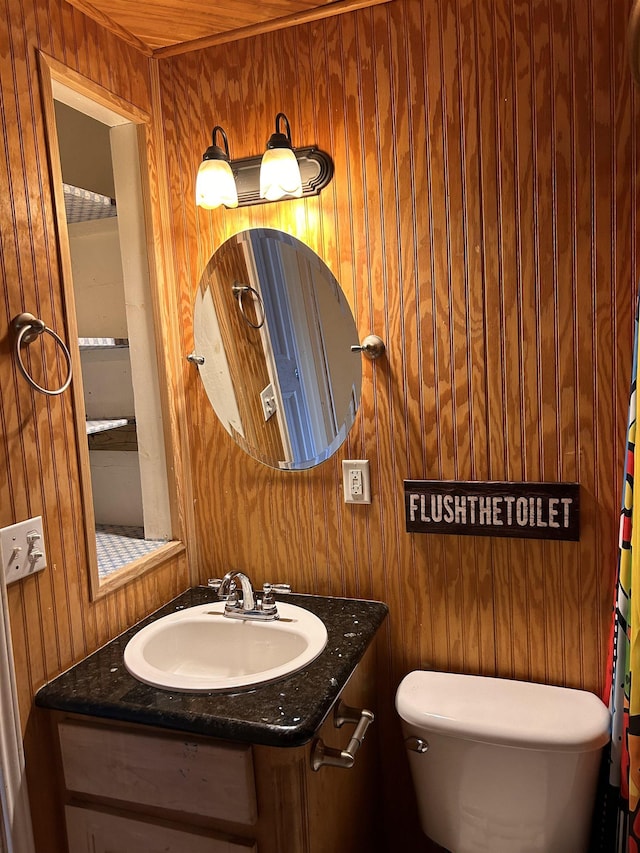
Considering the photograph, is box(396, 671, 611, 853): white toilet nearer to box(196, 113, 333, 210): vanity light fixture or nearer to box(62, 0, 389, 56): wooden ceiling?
box(196, 113, 333, 210): vanity light fixture

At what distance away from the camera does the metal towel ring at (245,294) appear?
1.72 meters

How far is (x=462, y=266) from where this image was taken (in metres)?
1.54

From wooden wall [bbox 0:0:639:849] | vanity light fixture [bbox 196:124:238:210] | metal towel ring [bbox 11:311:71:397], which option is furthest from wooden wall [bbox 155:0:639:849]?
metal towel ring [bbox 11:311:71:397]

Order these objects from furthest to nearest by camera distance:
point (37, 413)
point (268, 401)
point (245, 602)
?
point (268, 401)
point (245, 602)
point (37, 413)

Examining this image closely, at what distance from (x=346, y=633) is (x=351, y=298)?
79 centimetres

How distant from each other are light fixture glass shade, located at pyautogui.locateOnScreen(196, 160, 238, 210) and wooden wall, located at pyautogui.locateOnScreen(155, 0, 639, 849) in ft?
0.38

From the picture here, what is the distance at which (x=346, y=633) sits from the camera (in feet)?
5.00

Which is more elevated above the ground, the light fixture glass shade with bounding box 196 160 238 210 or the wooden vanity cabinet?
the light fixture glass shade with bounding box 196 160 238 210

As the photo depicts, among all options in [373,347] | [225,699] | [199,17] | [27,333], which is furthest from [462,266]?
[225,699]

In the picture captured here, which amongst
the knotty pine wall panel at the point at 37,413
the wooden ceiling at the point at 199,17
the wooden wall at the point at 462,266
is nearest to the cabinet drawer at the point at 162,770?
the knotty pine wall panel at the point at 37,413

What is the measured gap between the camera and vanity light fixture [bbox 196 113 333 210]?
1.52m

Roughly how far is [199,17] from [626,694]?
1.75 m

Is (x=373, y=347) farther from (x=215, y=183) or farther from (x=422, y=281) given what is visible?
(x=215, y=183)

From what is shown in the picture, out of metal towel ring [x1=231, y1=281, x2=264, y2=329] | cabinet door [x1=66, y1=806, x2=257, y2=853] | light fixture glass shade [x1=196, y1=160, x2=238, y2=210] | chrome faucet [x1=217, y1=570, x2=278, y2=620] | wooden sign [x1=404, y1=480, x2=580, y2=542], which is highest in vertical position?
light fixture glass shade [x1=196, y1=160, x2=238, y2=210]
